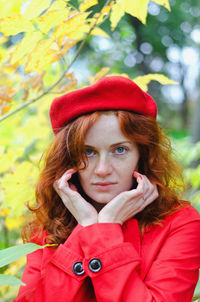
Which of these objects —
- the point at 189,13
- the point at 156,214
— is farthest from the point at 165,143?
the point at 189,13

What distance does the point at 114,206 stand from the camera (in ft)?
4.57

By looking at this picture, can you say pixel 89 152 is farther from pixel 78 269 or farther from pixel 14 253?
pixel 14 253

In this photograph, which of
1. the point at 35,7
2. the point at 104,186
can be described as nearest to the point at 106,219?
the point at 104,186

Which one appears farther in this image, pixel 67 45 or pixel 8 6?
pixel 8 6

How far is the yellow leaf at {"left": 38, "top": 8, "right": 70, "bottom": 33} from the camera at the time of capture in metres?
1.45

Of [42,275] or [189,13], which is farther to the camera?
[189,13]

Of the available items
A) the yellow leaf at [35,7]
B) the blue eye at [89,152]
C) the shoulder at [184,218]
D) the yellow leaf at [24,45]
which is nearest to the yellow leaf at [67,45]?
the yellow leaf at [24,45]

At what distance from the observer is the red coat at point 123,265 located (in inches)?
48.8

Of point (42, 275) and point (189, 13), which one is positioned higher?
point (42, 275)

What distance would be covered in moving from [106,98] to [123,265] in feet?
2.10

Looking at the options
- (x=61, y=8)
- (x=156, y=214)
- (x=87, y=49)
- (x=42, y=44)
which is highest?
(x=61, y=8)

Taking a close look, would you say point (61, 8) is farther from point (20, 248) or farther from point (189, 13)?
point (189, 13)

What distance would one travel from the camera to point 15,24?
4.87ft

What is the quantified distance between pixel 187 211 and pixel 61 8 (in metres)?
0.97
